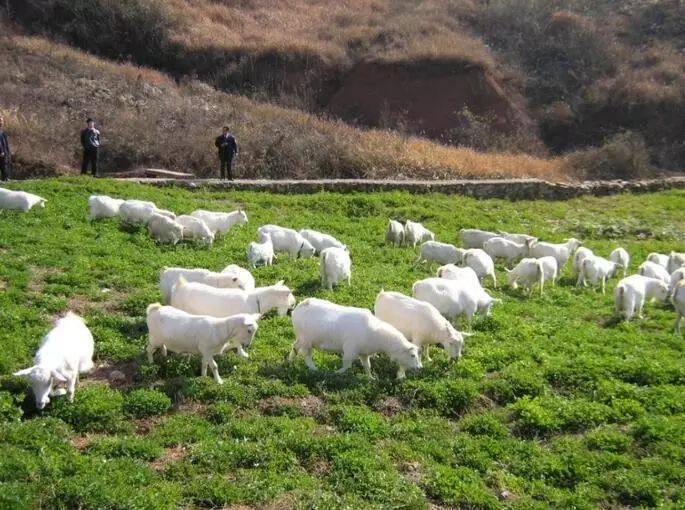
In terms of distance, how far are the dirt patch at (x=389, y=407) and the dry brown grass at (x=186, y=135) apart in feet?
57.9

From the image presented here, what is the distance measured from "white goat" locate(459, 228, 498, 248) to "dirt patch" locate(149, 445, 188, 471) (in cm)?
1148

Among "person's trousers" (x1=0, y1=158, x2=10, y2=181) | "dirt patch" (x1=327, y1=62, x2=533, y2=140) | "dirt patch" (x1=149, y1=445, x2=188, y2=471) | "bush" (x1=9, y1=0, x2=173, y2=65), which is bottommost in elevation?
"dirt patch" (x1=149, y1=445, x2=188, y2=471)

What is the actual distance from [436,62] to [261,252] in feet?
99.9

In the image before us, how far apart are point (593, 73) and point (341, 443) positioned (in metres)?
41.4

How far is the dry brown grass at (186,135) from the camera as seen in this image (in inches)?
1043

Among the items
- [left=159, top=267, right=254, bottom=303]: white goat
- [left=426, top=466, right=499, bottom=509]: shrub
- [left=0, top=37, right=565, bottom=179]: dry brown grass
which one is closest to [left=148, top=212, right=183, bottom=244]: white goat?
[left=159, top=267, right=254, bottom=303]: white goat

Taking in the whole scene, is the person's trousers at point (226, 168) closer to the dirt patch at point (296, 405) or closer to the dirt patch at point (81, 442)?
the dirt patch at point (296, 405)

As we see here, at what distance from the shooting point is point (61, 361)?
28.0 ft

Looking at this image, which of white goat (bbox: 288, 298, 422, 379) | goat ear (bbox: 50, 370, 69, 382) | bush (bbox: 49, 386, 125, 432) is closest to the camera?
bush (bbox: 49, 386, 125, 432)

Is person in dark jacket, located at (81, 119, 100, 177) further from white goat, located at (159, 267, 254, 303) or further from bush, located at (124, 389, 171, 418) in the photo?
bush, located at (124, 389, 171, 418)

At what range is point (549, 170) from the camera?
31094mm

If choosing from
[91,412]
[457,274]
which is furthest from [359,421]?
[457,274]

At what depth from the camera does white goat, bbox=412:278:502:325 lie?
37.9ft

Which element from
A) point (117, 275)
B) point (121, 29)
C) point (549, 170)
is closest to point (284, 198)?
point (117, 275)
